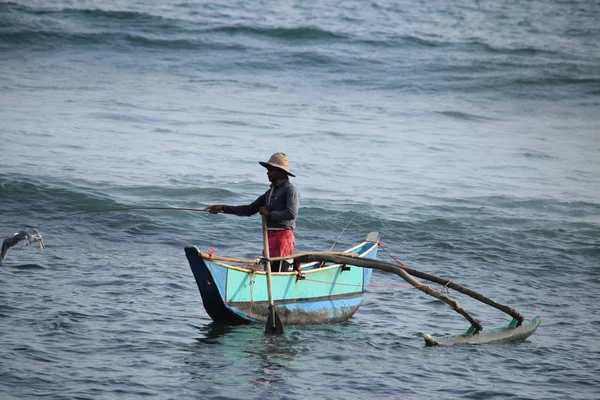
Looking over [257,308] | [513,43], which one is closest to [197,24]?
[513,43]

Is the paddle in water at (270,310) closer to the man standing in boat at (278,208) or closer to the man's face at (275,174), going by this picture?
the man standing in boat at (278,208)

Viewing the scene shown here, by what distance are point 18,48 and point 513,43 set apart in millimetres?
19325

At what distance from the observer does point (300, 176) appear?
19266 mm

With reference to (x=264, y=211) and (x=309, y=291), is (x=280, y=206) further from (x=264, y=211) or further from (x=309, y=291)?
(x=309, y=291)

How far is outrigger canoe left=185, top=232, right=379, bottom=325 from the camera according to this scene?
916 centimetres

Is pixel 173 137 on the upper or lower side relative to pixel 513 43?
lower

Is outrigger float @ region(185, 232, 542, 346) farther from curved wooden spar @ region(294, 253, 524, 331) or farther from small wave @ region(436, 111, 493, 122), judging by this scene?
small wave @ region(436, 111, 493, 122)

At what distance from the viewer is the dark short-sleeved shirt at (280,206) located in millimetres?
9680

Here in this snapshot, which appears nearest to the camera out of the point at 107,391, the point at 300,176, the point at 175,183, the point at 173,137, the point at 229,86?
the point at 107,391

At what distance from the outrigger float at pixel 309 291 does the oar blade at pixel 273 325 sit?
18 centimetres

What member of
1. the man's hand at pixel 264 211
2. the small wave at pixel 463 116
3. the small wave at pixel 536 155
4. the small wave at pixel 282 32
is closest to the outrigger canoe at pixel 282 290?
the man's hand at pixel 264 211

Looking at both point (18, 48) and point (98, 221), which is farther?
point (18, 48)

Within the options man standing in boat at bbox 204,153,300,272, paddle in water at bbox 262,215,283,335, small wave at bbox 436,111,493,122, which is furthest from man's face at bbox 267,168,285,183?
small wave at bbox 436,111,493,122

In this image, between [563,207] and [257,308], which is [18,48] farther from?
[257,308]
